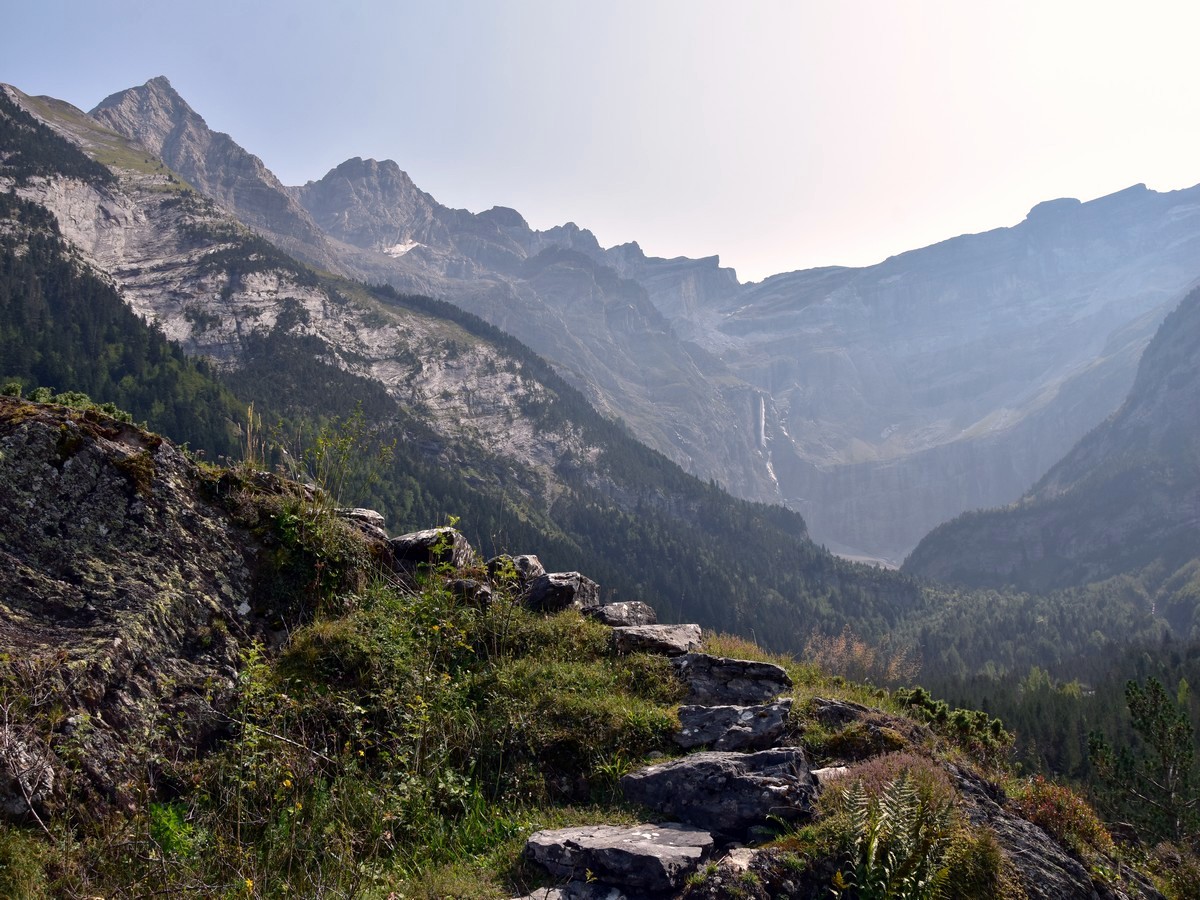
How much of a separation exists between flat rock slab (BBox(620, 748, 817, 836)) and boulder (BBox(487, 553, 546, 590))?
357 centimetres

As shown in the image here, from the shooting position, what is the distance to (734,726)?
9.09 meters

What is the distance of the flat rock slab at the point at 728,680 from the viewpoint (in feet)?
33.5

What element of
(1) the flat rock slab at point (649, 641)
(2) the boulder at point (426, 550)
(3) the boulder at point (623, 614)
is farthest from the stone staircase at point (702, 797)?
(2) the boulder at point (426, 550)

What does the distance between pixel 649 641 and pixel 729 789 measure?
4.02m

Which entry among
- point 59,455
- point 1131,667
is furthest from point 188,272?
point 1131,667

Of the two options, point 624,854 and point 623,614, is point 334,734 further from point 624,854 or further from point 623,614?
point 623,614

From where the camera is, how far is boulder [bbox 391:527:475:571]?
11799 mm

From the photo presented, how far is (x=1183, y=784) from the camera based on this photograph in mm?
21219

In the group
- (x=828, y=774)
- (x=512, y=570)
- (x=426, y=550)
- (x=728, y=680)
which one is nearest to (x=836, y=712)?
(x=728, y=680)

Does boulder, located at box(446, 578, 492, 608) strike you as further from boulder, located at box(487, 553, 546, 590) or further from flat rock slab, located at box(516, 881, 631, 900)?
flat rock slab, located at box(516, 881, 631, 900)

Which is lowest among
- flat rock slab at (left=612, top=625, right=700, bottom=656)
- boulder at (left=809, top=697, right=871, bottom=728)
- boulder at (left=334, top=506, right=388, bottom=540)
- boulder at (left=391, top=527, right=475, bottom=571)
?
boulder at (left=809, top=697, right=871, bottom=728)

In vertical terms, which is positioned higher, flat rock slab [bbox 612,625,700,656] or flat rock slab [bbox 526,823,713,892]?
flat rock slab [bbox 612,625,700,656]

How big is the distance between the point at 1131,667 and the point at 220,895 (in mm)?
158702

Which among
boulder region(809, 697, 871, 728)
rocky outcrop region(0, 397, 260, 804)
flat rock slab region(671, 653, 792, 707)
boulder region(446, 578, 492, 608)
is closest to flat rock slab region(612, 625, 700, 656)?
flat rock slab region(671, 653, 792, 707)
